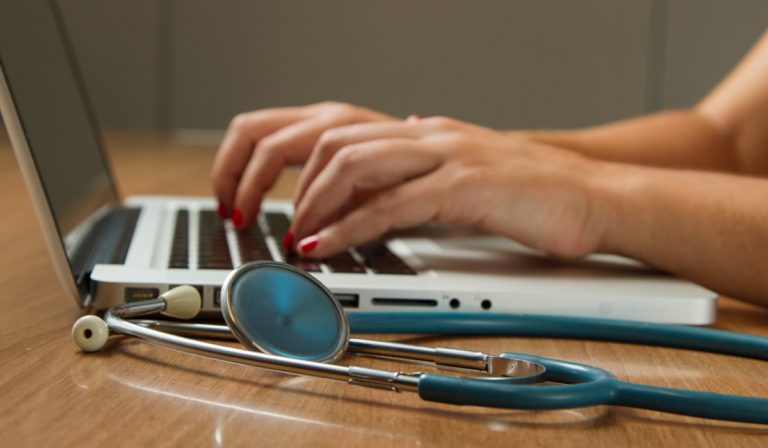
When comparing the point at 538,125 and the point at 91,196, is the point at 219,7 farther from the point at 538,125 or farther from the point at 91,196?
the point at 91,196

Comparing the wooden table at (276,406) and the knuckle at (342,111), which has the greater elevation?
the wooden table at (276,406)

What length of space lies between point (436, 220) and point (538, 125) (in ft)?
8.97

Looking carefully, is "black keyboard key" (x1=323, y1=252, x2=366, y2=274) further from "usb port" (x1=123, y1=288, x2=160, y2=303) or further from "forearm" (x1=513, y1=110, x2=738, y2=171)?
"forearm" (x1=513, y1=110, x2=738, y2=171)

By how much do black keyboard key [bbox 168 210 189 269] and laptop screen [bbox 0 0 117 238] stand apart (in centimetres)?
8

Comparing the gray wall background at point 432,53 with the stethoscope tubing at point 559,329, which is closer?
the stethoscope tubing at point 559,329

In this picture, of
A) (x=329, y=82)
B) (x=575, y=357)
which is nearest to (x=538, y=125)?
(x=329, y=82)

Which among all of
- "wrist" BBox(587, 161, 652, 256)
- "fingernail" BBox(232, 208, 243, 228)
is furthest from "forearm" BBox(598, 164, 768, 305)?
"fingernail" BBox(232, 208, 243, 228)

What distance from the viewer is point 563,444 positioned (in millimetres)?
386

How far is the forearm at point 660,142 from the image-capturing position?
3.83 feet

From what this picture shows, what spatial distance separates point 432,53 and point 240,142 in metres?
2.47

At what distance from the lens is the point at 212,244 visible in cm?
80

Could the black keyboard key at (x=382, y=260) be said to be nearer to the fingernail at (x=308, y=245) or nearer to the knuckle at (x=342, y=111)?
the fingernail at (x=308, y=245)

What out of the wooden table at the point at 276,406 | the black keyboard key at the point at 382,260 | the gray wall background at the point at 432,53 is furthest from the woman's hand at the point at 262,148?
the gray wall background at the point at 432,53

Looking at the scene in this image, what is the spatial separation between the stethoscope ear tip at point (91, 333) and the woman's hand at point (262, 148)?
0.45 m
